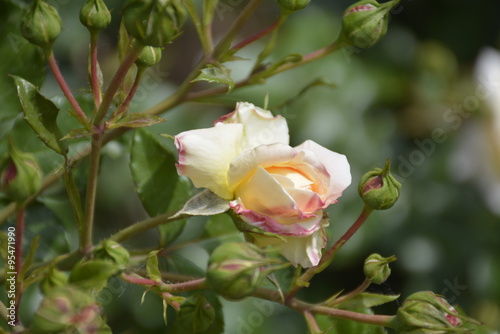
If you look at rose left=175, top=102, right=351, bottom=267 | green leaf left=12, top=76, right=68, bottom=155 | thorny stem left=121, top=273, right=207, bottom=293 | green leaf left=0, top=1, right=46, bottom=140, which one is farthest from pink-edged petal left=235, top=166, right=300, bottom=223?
green leaf left=0, top=1, right=46, bottom=140

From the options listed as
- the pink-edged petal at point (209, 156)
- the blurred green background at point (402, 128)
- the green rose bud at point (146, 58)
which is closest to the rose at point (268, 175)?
the pink-edged petal at point (209, 156)

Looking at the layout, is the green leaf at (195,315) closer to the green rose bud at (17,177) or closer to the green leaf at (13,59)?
the green rose bud at (17,177)

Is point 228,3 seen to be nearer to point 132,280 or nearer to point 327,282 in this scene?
point 327,282

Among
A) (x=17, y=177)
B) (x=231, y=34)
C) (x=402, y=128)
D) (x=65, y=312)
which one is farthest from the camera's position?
(x=402, y=128)

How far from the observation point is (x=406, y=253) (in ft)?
7.14

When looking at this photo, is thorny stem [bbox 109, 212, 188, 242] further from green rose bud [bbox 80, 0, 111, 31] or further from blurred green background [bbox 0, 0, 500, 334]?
blurred green background [bbox 0, 0, 500, 334]

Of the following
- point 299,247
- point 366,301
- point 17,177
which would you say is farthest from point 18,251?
point 366,301

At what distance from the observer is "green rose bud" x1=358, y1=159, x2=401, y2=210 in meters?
0.92

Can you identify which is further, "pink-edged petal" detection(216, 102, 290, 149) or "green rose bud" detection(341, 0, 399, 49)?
"green rose bud" detection(341, 0, 399, 49)

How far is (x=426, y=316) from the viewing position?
34.1 inches

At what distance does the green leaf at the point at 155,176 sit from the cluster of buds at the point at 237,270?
33 centimetres

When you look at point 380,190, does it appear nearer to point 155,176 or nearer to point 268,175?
point 268,175

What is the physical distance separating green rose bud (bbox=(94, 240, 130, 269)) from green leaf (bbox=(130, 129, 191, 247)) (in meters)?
0.25

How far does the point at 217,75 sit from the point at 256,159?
15cm
